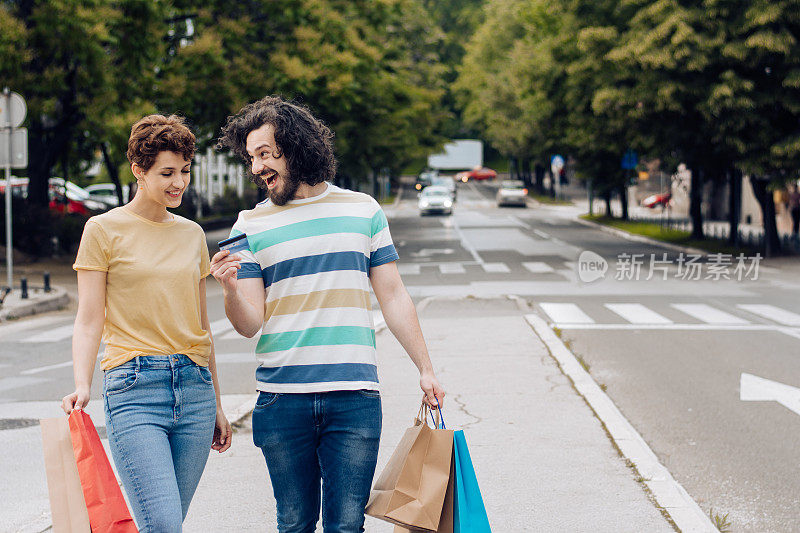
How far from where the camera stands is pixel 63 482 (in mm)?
3156

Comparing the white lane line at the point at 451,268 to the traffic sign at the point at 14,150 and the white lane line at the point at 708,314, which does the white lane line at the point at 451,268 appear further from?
the traffic sign at the point at 14,150

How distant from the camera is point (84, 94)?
2070 cm

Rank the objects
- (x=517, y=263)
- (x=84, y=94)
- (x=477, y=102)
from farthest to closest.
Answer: (x=477, y=102) < (x=517, y=263) < (x=84, y=94)

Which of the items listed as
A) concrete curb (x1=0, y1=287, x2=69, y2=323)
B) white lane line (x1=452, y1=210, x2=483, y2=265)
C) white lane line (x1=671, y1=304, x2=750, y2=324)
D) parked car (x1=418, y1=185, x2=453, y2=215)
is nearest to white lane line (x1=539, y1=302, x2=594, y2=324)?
white lane line (x1=671, y1=304, x2=750, y2=324)

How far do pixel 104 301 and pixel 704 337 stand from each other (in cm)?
972

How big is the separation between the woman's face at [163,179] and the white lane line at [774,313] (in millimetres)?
11458

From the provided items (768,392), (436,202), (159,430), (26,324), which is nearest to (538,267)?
(26,324)

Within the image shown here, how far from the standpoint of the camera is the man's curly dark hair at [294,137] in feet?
10.8

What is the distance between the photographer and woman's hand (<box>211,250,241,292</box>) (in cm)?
311

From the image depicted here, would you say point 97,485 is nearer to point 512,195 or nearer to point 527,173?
point 512,195

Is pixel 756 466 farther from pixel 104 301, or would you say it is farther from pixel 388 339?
pixel 388 339

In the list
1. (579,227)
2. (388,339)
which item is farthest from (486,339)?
(579,227)

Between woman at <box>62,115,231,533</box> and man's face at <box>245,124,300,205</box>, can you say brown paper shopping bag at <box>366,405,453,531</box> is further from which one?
man's face at <box>245,124,300,205</box>

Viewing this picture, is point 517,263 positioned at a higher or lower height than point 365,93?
lower
